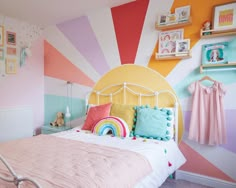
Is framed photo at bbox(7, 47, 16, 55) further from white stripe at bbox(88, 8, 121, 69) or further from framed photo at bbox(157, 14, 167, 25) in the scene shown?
framed photo at bbox(157, 14, 167, 25)

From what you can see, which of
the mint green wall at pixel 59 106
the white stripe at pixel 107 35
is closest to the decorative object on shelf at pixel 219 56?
the white stripe at pixel 107 35

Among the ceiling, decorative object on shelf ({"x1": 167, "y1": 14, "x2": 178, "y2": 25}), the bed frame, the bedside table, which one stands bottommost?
the bedside table

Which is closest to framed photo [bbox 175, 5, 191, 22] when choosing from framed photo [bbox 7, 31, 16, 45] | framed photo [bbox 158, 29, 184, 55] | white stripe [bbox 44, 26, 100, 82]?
framed photo [bbox 158, 29, 184, 55]

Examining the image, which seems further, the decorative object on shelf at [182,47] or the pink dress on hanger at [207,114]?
the decorative object on shelf at [182,47]

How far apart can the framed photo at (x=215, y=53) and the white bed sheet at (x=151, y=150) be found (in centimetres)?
101

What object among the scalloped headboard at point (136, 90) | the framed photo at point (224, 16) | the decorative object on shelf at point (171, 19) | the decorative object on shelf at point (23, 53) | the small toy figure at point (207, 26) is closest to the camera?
the framed photo at point (224, 16)

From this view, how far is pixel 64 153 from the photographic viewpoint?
1.73 m

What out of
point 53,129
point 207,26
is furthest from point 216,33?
point 53,129

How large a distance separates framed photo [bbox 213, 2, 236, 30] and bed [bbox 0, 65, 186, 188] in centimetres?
87

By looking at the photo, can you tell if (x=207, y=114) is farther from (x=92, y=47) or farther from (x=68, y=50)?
(x=68, y=50)

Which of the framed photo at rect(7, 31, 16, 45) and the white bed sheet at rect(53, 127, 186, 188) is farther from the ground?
the framed photo at rect(7, 31, 16, 45)

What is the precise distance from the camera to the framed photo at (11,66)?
132 inches

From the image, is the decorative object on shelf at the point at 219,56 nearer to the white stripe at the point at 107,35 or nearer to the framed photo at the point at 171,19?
the framed photo at the point at 171,19

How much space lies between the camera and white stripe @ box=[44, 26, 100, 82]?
3264mm
